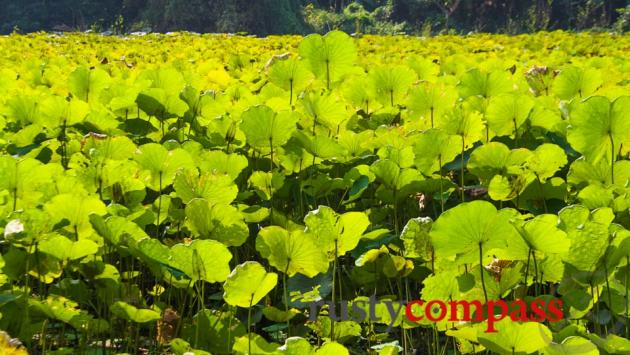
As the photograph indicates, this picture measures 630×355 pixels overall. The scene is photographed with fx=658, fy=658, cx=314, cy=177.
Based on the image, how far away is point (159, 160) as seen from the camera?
118cm

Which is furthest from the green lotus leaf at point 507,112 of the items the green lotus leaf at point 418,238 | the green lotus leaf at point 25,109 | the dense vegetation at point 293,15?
the dense vegetation at point 293,15

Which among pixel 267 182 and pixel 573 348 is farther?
pixel 267 182

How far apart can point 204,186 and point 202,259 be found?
23 centimetres

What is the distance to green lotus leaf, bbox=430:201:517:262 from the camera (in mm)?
812

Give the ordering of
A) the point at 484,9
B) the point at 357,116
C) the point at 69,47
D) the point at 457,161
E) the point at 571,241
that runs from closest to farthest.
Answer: the point at 571,241, the point at 457,161, the point at 357,116, the point at 69,47, the point at 484,9

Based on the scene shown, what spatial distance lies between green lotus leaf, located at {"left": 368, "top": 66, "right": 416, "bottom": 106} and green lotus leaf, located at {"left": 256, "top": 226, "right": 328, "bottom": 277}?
85 cm

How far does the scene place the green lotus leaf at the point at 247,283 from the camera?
0.79 metres

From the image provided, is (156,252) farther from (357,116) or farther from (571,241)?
(357,116)

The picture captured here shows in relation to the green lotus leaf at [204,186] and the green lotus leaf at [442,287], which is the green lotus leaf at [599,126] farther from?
the green lotus leaf at [204,186]

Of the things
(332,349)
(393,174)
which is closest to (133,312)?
(332,349)

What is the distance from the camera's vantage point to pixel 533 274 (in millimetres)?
894

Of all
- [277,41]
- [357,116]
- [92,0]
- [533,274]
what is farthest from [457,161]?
[92,0]

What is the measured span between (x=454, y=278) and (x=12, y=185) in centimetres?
71

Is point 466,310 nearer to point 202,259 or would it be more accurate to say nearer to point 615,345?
point 615,345
